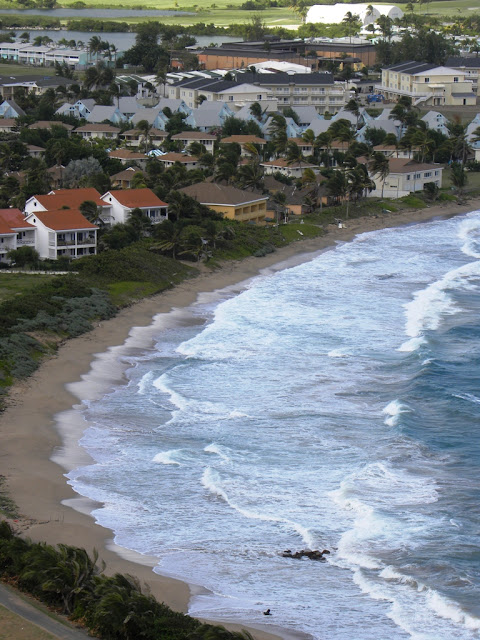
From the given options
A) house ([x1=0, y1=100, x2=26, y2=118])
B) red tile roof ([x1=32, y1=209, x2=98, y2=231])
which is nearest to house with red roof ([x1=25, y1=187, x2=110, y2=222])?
red tile roof ([x1=32, y1=209, x2=98, y2=231])

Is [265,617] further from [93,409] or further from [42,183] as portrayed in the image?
[42,183]

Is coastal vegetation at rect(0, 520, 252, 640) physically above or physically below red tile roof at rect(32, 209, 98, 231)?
below

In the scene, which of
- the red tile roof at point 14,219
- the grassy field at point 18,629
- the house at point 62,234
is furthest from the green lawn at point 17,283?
the grassy field at point 18,629

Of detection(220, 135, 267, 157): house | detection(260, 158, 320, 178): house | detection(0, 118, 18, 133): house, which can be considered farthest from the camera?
detection(0, 118, 18, 133): house

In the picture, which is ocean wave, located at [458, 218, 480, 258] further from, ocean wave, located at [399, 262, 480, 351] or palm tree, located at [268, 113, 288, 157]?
palm tree, located at [268, 113, 288, 157]

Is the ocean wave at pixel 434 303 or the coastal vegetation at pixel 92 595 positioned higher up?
the coastal vegetation at pixel 92 595

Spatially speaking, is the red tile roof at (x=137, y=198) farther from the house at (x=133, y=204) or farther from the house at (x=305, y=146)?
the house at (x=305, y=146)

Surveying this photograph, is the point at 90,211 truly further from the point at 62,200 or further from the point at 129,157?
the point at 129,157
